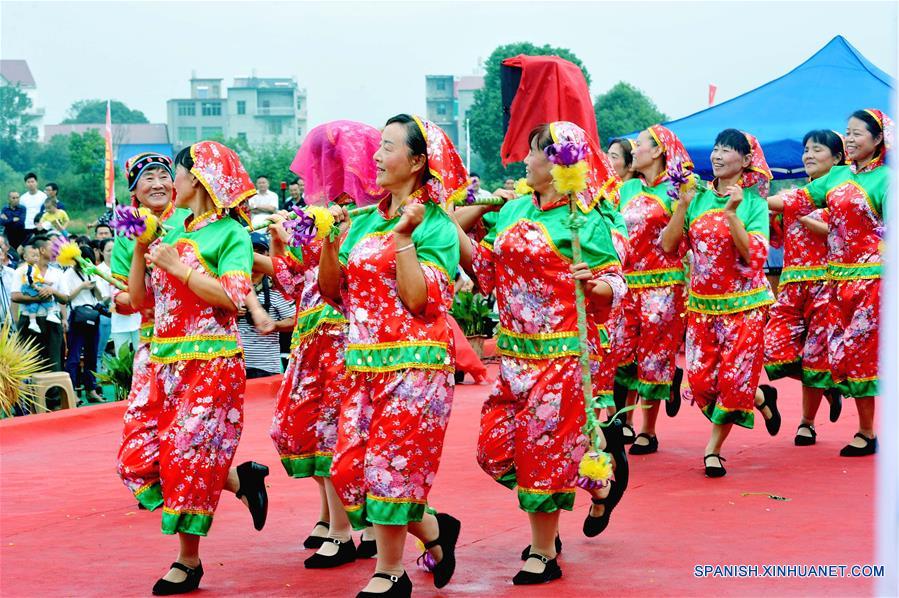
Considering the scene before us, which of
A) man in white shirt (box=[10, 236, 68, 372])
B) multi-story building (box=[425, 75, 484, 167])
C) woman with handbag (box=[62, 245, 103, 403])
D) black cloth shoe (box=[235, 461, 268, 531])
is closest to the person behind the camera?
black cloth shoe (box=[235, 461, 268, 531])

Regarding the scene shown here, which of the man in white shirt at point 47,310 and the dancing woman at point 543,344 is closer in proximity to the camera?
the dancing woman at point 543,344

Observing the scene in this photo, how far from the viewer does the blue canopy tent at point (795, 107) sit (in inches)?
575

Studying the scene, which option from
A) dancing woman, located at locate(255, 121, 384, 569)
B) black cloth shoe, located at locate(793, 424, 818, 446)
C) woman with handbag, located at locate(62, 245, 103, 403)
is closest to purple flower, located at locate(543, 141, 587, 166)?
dancing woman, located at locate(255, 121, 384, 569)

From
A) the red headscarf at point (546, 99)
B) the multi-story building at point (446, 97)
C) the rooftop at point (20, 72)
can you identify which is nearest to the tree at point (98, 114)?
the rooftop at point (20, 72)

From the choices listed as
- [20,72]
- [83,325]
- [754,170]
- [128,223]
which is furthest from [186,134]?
[128,223]

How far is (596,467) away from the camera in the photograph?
487 cm

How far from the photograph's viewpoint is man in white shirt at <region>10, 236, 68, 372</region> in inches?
479

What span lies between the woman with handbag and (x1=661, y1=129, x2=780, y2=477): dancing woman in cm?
712

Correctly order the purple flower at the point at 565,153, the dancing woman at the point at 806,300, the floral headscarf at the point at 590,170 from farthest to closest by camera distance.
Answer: the dancing woman at the point at 806,300, the floral headscarf at the point at 590,170, the purple flower at the point at 565,153

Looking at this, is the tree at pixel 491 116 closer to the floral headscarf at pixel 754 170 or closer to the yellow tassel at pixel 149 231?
the floral headscarf at pixel 754 170

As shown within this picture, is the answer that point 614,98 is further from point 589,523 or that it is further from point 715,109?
point 589,523

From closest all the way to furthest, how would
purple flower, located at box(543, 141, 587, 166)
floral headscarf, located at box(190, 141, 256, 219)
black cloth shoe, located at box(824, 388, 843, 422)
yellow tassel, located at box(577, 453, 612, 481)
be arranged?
purple flower, located at box(543, 141, 587, 166) → yellow tassel, located at box(577, 453, 612, 481) → floral headscarf, located at box(190, 141, 256, 219) → black cloth shoe, located at box(824, 388, 843, 422)

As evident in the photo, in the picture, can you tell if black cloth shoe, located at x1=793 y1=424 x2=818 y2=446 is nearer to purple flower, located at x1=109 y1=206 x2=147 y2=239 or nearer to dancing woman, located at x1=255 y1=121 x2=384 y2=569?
dancing woman, located at x1=255 y1=121 x2=384 y2=569

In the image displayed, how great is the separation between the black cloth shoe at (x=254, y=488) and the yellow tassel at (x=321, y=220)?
1279mm
